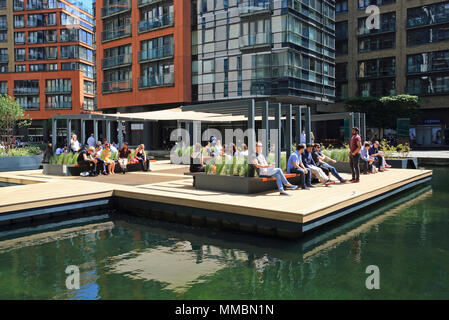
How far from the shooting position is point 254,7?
33.7 m

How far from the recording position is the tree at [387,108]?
4031 cm

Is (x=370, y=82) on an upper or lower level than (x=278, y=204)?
upper

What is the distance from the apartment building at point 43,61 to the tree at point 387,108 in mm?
40804

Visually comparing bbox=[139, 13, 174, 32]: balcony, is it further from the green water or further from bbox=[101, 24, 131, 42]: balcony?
the green water

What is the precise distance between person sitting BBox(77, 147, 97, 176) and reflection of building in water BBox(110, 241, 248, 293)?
7.81 meters

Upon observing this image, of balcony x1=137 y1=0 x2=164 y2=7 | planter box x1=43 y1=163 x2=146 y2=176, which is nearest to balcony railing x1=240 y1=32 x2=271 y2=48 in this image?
balcony x1=137 y1=0 x2=164 y2=7

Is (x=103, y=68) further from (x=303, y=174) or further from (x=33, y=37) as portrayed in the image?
(x=303, y=174)

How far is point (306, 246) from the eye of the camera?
26.6 feet

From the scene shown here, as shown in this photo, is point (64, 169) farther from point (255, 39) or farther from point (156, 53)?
point (156, 53)

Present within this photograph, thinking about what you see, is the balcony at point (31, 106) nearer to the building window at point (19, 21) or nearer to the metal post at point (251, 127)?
the building window at point (19, 21)

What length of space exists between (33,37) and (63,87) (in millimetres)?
10122

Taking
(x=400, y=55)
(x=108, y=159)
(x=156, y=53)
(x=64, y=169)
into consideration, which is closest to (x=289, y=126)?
(x=108, y=159)
